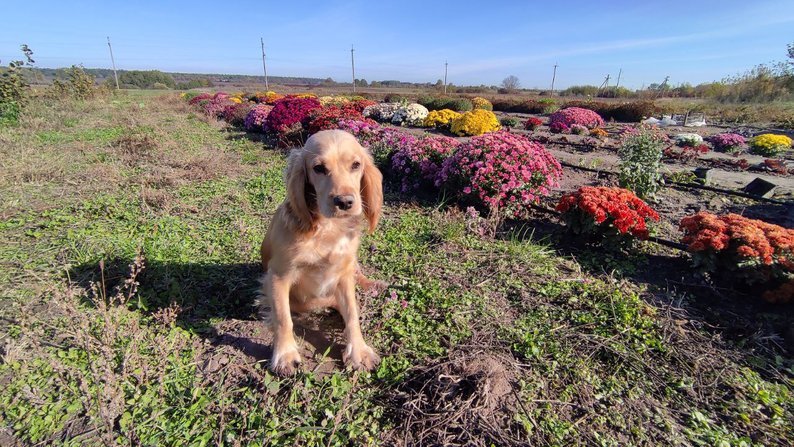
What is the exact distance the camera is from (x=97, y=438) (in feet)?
5.70

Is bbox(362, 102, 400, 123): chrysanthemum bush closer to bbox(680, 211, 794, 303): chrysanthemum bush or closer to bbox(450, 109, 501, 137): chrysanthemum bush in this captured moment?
bbox(450, 109, 501, 137): chrysanthemum bush

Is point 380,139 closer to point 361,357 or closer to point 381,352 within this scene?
point 381,352

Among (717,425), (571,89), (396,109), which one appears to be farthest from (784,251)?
(571,89)

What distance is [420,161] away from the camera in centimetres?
605

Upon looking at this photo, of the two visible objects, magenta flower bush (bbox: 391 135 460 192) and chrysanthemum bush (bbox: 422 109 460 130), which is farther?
chrysanthemum bush (bbox: 422 109 460 130)

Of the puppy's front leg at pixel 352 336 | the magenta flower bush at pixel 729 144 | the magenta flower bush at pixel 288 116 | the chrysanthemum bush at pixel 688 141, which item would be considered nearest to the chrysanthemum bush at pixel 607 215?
the puppy's front leg at pixel 352 336

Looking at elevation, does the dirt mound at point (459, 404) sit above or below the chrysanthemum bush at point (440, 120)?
below

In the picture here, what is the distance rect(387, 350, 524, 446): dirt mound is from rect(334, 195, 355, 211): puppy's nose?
3.85ft

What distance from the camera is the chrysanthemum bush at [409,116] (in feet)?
A: 50.2

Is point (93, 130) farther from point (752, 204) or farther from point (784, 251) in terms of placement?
point (752, 204)

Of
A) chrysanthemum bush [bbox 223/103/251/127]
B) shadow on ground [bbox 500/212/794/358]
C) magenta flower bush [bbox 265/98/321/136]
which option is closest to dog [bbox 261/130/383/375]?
shadow on ground [bbox 500/212/794/358]

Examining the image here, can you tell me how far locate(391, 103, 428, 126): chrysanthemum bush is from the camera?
15.3 metres

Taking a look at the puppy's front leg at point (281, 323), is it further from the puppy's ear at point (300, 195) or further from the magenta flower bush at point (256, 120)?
the magenta flower bush at point (256, 120)

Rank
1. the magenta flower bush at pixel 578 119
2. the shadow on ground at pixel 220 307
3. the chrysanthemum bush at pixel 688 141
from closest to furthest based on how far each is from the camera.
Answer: the shadow on ground at pixel 220 307, the chrysanthemum bush at pixel 688 141, the magenta flower bush at pixel 578 119
